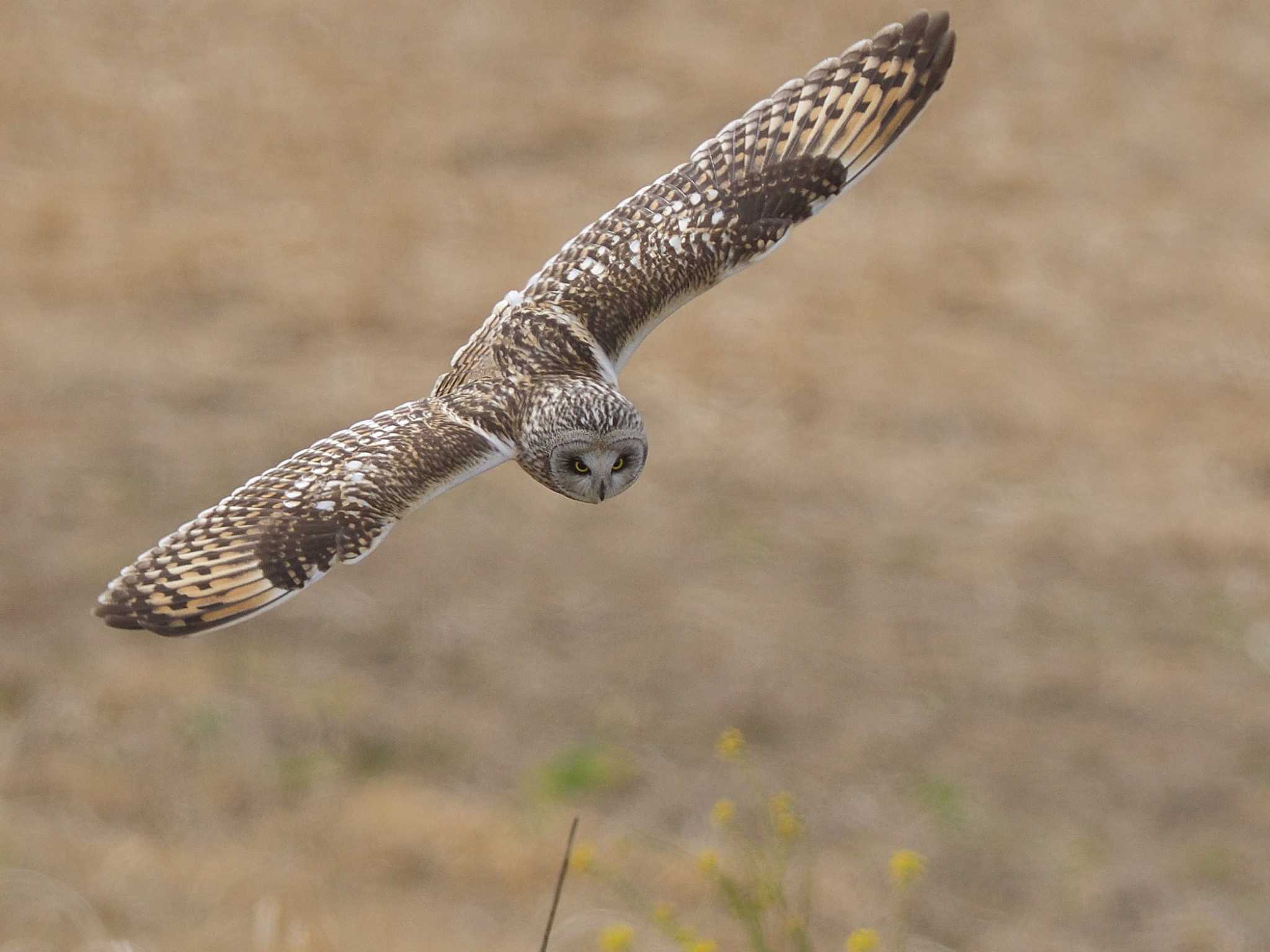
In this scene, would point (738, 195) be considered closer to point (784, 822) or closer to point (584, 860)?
point (784, 822)

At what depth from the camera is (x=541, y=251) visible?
1537 cm

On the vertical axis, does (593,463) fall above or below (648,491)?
below

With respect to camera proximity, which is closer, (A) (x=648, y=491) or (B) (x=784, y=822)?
(B) (x=784, y=822)

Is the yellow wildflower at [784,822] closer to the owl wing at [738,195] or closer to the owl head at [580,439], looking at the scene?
the owl head at [580,439]

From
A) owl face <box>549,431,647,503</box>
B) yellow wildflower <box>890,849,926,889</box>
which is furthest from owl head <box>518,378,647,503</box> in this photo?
yellow wildflower <box>890,849,926,889</box>

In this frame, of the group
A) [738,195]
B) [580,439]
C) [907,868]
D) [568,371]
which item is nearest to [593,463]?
[580,439]

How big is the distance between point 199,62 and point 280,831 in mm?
9898

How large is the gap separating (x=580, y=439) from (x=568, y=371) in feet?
1.12

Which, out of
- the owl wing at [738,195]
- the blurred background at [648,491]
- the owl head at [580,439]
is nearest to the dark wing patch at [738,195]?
the owl wing at [738,195]

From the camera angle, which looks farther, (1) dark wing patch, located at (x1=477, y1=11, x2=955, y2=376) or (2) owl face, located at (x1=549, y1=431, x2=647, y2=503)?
(1) dark wing patch, located at (x1=477, y1=11, x2=955, y2=376)

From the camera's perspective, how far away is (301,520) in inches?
139

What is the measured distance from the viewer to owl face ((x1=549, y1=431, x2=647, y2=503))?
3.59m

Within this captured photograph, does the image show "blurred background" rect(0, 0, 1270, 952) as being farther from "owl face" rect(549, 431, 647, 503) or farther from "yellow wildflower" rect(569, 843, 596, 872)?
"owl face" rect(549, 431, 647, 503)

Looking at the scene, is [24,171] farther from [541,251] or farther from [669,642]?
[669,642]
